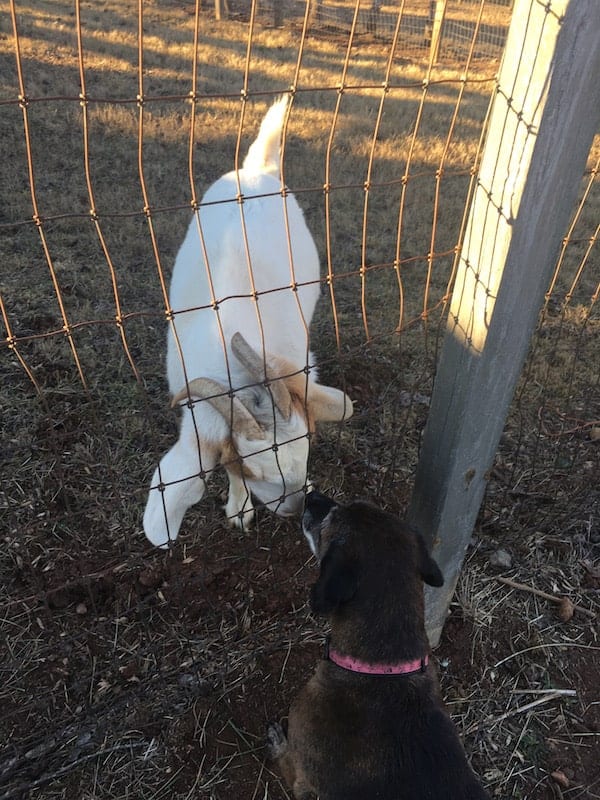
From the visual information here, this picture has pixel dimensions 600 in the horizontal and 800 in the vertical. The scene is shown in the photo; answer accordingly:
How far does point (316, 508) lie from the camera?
208 centimetres

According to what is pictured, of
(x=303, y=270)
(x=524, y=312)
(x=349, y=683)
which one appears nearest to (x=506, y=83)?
(x=524, y=312)

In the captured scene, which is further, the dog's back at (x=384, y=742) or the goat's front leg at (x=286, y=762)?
the goat's front leg at (x=286, y=762)

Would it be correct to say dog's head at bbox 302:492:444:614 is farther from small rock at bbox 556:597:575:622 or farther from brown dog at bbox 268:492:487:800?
small rock at bbox 556:597:575:622

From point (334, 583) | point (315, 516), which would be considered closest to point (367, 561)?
point (334, 583)

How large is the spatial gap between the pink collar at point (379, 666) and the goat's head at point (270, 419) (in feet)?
1.95

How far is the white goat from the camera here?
2.15 meters

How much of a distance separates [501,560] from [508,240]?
169 cm

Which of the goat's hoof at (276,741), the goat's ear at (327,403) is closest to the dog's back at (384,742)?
the goat's hoof at (276,741)

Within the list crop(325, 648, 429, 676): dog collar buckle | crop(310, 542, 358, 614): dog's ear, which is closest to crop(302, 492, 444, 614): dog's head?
crop(310, 542, 358, 614): dog's ear

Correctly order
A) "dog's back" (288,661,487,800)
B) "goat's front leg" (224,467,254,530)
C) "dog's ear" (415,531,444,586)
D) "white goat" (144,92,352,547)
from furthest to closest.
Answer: "goat's front leg" (224,467,254,530) < "white goat" (144,92,352,547) < "dog's ear" (415,531,444,586) < "dog's back" (288,661,487,800)

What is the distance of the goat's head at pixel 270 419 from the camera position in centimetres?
218

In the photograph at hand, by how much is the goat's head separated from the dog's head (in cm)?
34

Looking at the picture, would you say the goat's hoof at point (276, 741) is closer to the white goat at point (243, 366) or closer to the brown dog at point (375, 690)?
the brown dog at point (375, 690)

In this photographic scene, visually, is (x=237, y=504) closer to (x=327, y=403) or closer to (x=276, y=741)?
(x=327, y=403)
